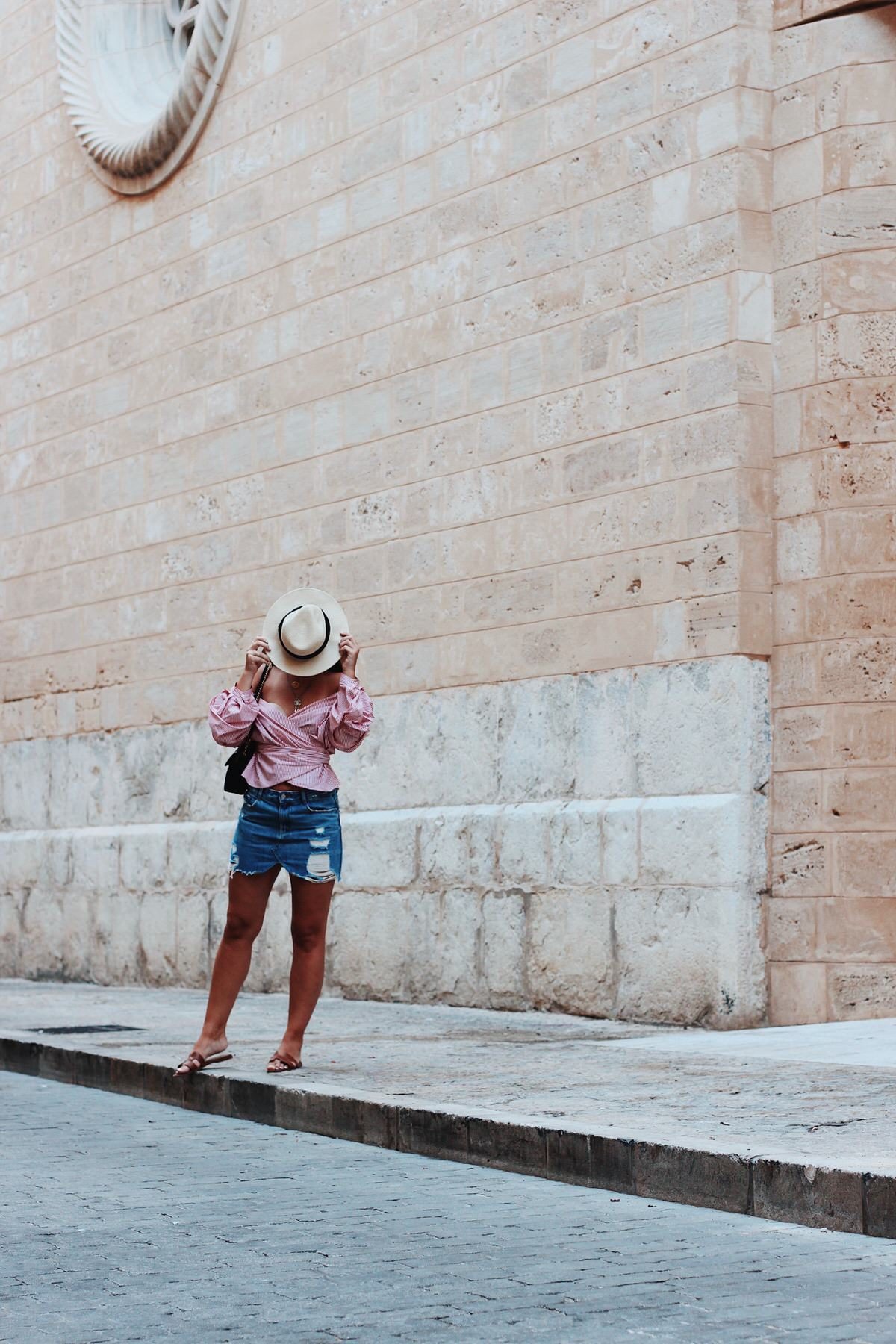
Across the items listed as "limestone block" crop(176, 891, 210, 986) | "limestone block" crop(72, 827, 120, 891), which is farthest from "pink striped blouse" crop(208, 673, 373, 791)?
"limestone block" crop(72, 827, 120, 891)

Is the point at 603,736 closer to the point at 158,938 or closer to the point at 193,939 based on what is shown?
the point at 193,939

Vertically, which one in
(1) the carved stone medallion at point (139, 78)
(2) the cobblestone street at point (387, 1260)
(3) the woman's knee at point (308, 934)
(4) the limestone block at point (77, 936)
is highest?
(1) the carved stone medallion at point (139, 78)

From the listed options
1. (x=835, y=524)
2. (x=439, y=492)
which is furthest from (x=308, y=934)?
(x=439, y=492)

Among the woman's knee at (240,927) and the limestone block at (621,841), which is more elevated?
the limestone block at (621,841)

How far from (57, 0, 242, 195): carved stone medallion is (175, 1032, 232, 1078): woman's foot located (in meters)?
7.02

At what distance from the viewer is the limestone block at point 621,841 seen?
893 cm

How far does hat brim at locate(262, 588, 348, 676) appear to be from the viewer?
297 inches

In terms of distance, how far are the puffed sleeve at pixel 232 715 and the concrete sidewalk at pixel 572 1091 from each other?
4.10ft

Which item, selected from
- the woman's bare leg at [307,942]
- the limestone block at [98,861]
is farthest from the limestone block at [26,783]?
the woman's bare leg at [307,942]

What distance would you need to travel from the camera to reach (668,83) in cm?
909

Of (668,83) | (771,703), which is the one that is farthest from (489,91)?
(771,703)

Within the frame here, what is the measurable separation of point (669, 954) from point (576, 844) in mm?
822

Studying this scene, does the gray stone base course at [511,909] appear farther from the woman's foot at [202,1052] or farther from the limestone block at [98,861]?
the woman's foot at [202,1052]

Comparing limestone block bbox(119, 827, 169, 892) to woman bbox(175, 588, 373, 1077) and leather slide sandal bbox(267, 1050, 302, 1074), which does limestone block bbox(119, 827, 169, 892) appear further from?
leather slide sandal bbox(267, 1050, 302, 1074)
